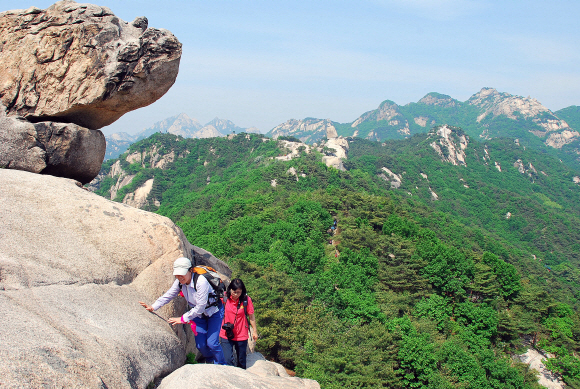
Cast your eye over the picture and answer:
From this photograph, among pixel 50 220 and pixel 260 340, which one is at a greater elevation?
pixel 50 220

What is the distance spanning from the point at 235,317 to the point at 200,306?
86 centimetres

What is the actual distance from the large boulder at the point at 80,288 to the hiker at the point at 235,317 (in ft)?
3.23

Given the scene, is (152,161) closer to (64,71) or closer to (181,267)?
(64,71)

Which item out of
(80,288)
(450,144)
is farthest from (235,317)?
(450,144)

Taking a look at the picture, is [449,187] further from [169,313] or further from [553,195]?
[169,313]

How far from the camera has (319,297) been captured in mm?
24688

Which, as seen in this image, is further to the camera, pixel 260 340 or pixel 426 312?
pixel 426 312

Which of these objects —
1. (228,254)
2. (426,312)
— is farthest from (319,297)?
(228,254)

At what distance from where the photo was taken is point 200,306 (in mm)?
6805

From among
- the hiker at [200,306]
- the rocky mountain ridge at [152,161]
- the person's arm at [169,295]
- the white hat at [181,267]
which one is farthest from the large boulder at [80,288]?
the rocky mountain ridge at [152,161]

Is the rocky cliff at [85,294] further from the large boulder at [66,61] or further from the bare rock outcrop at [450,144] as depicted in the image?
the bare rock outcrop at [450,144]

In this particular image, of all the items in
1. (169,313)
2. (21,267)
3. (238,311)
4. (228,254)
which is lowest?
(228,254)

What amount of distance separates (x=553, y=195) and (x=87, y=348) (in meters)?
156

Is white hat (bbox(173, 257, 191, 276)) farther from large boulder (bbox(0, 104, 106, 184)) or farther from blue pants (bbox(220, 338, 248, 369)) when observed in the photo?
large boulder (bbox(0, 104, 106, 184))
